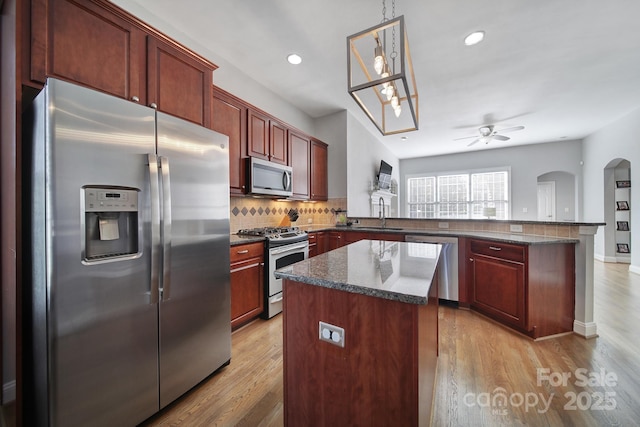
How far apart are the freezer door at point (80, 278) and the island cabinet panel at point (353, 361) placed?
2.79ft

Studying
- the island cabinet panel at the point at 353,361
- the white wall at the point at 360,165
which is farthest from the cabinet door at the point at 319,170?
the island cabinet panel at the point at 353,361

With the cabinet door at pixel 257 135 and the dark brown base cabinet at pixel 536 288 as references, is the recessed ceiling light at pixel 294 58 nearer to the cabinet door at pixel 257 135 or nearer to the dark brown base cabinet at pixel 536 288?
the cabinet door at pixel 257 135

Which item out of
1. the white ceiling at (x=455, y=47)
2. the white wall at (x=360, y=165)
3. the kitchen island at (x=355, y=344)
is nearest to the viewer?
the kitchen island at (x=355, y=344)

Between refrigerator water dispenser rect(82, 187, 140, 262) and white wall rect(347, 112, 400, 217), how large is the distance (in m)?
3.44

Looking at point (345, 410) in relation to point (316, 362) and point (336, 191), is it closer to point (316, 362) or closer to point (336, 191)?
point (316, 362)

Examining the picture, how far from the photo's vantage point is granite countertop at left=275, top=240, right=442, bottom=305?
0.88m

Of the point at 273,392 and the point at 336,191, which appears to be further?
the point at 336,191

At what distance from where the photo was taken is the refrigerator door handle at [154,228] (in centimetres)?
135

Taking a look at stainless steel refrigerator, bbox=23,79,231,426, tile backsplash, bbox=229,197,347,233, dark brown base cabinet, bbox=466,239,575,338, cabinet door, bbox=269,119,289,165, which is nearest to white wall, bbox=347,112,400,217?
tile backsplash, bbox=229,197,347,233

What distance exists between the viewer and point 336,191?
14.7ft

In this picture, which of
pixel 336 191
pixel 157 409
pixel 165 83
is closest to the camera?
pixel 157 409

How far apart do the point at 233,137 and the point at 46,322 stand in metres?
2.11

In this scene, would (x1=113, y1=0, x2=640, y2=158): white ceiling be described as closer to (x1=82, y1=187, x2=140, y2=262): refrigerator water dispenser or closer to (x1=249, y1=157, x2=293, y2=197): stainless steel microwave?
(x1=249, y1=157, x2=293, y2=197): stainless steel microwave

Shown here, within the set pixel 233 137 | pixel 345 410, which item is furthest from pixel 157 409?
pixel 233 137
